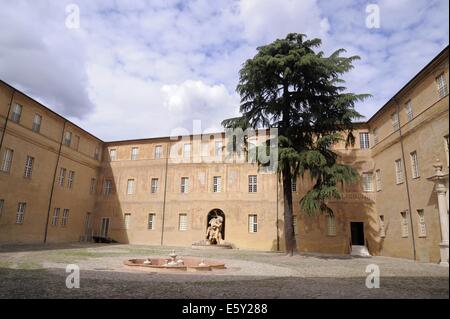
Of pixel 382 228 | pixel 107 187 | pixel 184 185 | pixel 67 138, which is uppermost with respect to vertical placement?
pixel 67 138

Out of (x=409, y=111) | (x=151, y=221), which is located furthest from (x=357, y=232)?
(x=151, y=221)

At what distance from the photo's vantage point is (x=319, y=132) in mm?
19109

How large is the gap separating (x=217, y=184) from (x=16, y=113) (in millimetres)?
17678

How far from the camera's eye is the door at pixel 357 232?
1049 inches

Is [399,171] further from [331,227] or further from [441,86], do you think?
[331,227]

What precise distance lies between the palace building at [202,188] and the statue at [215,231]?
946mm

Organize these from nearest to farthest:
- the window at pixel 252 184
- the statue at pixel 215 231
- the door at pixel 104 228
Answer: the statue at pixel 215 231
the window at pixel 252 184
the door at pixel 104 228

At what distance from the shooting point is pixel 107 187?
112ft

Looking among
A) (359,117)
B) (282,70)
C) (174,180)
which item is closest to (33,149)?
(174,180)

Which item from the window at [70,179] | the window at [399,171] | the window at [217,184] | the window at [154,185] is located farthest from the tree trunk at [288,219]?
the window at [70,179]

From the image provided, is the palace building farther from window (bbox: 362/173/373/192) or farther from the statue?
the statue

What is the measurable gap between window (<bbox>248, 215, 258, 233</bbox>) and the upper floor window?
20.7m

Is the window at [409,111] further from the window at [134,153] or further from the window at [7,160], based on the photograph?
the window at [7,160]
